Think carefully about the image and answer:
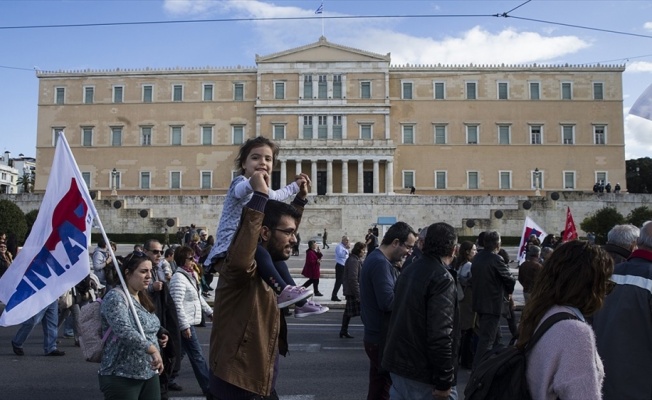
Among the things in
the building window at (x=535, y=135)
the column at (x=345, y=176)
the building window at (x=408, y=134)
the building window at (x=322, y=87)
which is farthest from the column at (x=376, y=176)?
the building window at (x=535, y=135)

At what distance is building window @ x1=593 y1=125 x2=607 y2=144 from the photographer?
56844 millimetres

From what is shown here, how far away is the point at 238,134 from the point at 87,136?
46.6ft

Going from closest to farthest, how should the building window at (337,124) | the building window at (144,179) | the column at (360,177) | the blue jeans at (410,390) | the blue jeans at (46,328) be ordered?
the blue jeans at (410,390) < the blue jeans at (46,328) < the column at (360,177) < the building window at (337,124) < the building window at (144,179)

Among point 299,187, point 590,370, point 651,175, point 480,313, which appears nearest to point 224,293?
point 299,187

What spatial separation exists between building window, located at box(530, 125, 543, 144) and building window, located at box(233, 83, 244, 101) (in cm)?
2637

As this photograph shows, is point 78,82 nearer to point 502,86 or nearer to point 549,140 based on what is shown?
point 502,86

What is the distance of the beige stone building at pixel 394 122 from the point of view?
5647 cm

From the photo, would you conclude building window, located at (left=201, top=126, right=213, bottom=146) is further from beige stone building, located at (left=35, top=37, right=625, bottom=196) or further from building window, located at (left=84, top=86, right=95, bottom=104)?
building window, located at (left=84, top=86, right=95, bottom=104)

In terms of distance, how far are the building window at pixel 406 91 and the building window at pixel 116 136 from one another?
26.2 meters

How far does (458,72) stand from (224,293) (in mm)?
56750

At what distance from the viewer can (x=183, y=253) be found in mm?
7059

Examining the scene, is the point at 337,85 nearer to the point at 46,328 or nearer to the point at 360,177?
the point at 360,177

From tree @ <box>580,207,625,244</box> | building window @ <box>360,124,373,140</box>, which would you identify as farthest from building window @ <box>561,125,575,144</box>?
tree @ <box>580,207,625,244</box>

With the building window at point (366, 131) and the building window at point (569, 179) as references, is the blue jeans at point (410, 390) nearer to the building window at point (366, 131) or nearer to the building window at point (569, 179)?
the building window at point (366, 131)
